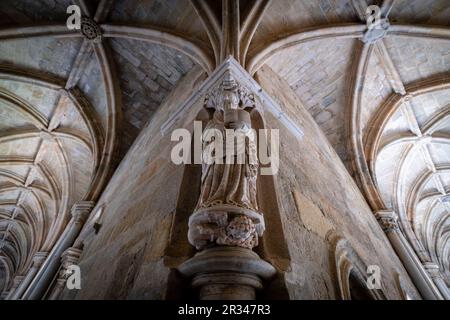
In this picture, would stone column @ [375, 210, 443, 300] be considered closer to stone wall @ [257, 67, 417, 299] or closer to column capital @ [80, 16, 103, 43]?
stone wall @ [257, 67, 417, 299]

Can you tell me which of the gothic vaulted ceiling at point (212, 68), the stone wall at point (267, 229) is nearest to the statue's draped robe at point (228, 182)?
the stone wall at point (267, 229)

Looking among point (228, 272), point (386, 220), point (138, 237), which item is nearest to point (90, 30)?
point (138, 237)

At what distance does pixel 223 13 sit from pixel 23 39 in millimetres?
4636

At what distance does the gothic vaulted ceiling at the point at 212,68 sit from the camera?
6.04 meters

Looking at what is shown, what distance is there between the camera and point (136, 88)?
7605 millimetres

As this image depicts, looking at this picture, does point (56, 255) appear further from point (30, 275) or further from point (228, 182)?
point (228, 182)

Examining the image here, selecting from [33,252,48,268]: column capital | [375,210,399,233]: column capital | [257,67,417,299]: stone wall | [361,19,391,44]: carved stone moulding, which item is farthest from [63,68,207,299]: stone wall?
[33,252,48,268]: column capital

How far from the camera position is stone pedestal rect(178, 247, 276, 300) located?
2158mm

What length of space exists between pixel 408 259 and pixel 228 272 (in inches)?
Result: 216

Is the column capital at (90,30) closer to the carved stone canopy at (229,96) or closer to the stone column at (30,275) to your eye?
the carved stone canopy at (229,96)

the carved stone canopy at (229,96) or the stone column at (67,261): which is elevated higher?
the carved stone canopy at (229,96)

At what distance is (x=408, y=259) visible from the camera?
624 centimetres

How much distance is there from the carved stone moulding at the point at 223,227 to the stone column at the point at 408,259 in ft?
16.1

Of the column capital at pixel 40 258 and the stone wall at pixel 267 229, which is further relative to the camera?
the column capital at pixel 40 258
